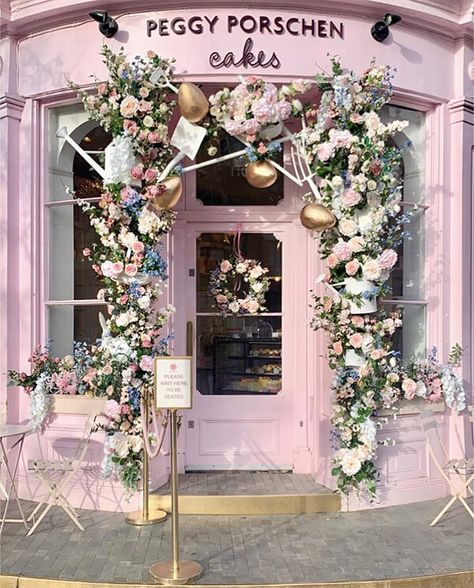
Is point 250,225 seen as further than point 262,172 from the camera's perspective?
Yes

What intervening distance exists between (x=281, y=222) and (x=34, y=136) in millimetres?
2367

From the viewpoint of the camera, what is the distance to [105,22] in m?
5.73

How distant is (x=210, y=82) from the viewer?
5.76 metres

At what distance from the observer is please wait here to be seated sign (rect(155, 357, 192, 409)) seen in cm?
433

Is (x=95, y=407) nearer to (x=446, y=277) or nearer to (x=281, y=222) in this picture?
(x=281, y=222)

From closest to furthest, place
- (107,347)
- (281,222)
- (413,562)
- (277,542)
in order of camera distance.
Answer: (413,562) < (277,542) < (107,347) < (281,222)

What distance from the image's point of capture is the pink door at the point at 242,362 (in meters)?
6.55

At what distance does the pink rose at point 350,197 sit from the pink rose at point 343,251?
1.05 feet

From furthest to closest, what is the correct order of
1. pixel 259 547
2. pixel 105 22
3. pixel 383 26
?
1. pixel 383 26
2. pixel 105 22
3. pixel 259 547

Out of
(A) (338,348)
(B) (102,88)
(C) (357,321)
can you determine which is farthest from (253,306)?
(B) (102,88)

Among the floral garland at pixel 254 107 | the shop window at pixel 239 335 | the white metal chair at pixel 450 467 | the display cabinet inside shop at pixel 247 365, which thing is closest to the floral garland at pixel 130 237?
the floral garland at pixel 254 107

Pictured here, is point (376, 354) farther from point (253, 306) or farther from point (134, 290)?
point (134, 290)

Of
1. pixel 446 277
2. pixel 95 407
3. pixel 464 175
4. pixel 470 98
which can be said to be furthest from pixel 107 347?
pixel 470 98

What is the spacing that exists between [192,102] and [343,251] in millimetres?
1624
